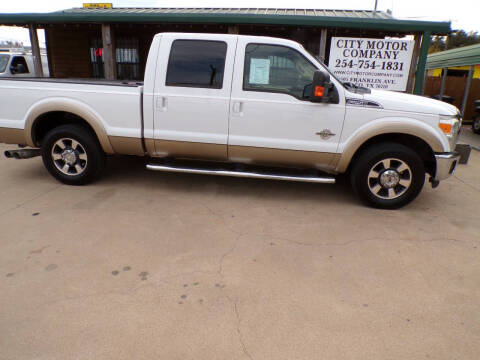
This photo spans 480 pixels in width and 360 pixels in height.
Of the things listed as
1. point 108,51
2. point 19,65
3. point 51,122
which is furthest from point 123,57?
point 51,122

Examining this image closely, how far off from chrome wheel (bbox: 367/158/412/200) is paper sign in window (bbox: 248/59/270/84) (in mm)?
1765

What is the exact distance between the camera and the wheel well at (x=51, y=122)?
501 centimetres

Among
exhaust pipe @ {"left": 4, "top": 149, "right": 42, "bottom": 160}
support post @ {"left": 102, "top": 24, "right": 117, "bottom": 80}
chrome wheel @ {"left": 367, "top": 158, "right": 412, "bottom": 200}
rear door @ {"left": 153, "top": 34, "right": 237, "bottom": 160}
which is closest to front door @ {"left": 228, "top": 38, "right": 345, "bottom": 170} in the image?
rear door @ {"left": 153, "top": 34, "right": 237, "bottom": 160}

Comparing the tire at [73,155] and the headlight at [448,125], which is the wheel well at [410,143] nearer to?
the headlight at [448,125]

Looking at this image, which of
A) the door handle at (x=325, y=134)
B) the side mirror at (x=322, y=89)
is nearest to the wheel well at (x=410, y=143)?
the door handle at (x=325, y=134)

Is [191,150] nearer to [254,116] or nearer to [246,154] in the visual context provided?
[246,154]

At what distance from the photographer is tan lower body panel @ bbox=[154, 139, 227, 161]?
4.69 meters

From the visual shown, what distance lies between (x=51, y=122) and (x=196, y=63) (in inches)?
93.5

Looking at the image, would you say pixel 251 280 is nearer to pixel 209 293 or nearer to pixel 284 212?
pixel 209 293

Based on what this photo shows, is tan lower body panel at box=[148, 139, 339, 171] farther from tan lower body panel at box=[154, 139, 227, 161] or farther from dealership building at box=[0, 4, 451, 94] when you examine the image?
dealership building at box=[0, 4, 451, 94]

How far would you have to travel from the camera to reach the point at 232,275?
3.10 metres

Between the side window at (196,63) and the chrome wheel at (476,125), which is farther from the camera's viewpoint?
the chrome wheel at (476,125)

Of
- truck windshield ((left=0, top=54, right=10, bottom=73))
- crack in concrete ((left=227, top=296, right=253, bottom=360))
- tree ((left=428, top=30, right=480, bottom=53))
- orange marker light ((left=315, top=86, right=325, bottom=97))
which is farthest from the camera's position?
tree ((left=428, top=30, right=480, bottom=53))

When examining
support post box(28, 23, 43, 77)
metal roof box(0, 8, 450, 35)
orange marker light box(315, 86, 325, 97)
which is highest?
metal roof box(0, 8, 450, 35)
